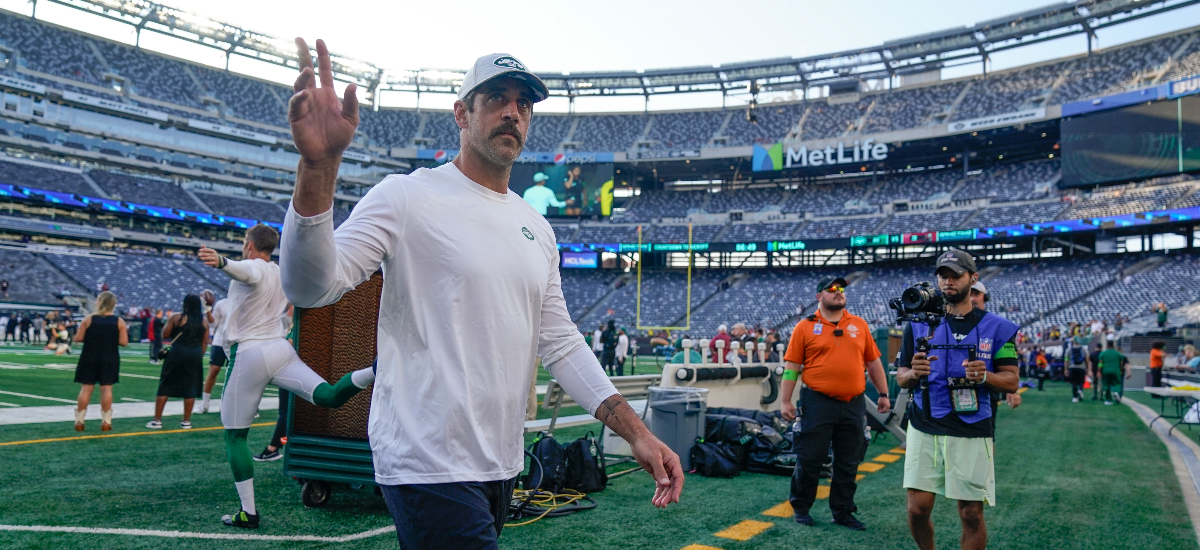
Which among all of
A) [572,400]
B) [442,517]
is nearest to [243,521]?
[572,400]

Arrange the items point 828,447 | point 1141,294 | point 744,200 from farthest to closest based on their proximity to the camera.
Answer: point 744,200 < point 1141,294 < point 828,447

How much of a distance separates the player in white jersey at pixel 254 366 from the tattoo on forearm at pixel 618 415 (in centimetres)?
243

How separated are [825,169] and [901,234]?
9.20 metres

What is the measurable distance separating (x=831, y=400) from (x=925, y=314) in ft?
5.87

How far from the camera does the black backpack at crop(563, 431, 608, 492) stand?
607cm

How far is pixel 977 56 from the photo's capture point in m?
44.5

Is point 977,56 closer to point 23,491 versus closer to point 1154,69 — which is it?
point 1154,69

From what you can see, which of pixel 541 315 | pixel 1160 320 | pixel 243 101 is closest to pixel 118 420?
pixel 541 315

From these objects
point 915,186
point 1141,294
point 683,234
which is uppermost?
point 915,186

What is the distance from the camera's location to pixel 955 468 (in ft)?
12.8

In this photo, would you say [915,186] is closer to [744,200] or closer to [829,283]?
[744,200]

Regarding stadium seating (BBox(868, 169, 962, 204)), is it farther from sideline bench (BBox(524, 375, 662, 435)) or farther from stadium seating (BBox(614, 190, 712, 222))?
sideline bench (BBox(524, 375, 662, 435))

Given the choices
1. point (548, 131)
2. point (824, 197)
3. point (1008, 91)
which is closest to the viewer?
point (1008, 91)

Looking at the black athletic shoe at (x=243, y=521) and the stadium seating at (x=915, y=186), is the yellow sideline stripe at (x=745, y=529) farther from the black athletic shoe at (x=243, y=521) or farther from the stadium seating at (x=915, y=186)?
the stadium seating at (x=915, y=186)
